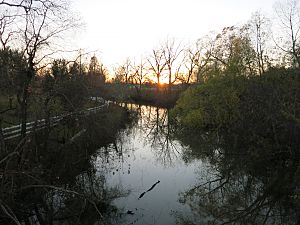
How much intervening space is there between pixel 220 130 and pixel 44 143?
17.0 m

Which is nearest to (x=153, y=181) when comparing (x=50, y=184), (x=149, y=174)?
(x=149, y=174)

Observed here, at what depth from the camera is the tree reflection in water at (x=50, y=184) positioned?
720 centimetres

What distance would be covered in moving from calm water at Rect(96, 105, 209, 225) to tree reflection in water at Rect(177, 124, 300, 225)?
610 mm

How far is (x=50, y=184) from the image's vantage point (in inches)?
390

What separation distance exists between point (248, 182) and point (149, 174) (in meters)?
4.46

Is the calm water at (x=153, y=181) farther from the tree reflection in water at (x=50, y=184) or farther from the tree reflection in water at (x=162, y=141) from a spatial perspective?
the tree reflection in water at (x=162, y=141)

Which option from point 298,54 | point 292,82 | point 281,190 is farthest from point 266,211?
point 298,54

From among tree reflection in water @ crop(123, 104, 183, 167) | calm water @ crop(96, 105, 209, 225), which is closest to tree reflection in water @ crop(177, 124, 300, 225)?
calm water @ crop(96, 105, 209, 225)

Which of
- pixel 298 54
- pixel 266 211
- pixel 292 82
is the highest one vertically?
pixel 298 54

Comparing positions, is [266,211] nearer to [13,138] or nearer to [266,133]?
[266,133]

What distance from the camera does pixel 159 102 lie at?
52.1 metres

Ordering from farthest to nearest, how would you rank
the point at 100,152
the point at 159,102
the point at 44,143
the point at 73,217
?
the point at 159,102, the point at 100,152, the point at 44,143, the point at 73,217

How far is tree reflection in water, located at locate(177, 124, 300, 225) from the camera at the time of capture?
1004cm

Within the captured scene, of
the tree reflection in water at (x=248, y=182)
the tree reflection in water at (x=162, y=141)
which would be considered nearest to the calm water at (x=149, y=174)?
the tree reflection in water at (x=162, y=141)
